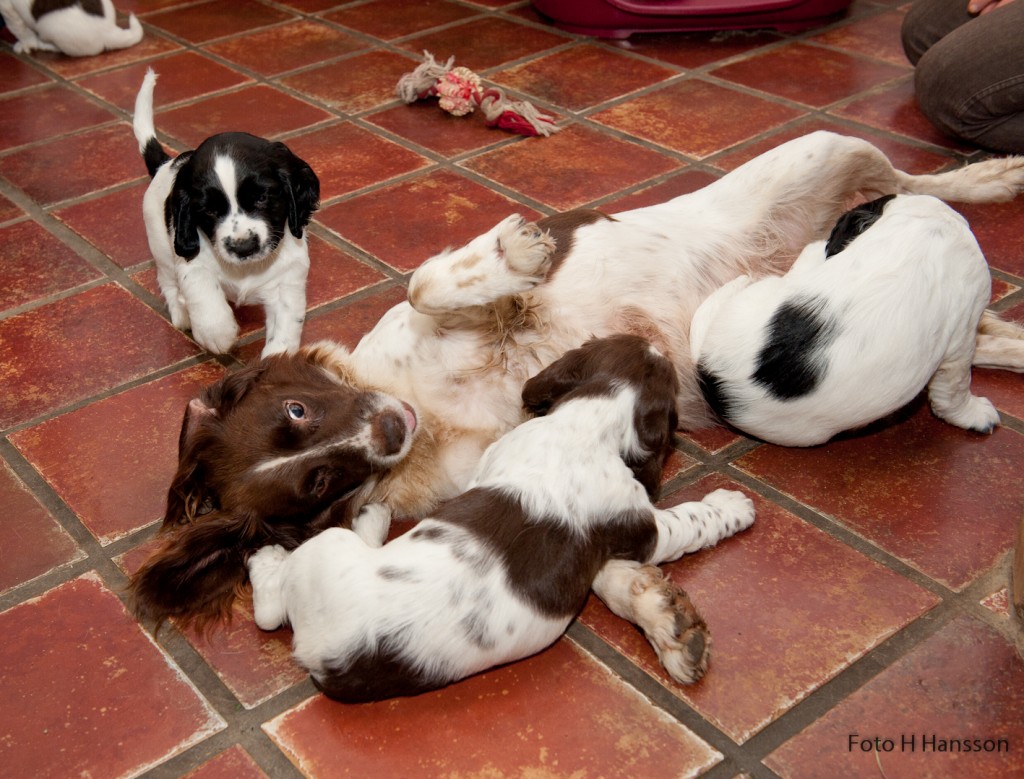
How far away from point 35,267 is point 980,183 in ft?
9.97

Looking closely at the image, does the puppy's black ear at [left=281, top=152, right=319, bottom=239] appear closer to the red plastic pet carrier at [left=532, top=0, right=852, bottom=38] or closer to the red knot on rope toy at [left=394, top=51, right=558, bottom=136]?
the red knot on rope toy at [left=394, top=51, right=558, bottom=136]

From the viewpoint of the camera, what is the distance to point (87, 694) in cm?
205

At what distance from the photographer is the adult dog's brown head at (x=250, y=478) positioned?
2.15 m

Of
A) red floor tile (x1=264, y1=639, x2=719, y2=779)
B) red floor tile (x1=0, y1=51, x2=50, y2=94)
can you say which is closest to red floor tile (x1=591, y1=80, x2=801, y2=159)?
red floor tile (x1=264, y1=639, x2=719, y2=779)

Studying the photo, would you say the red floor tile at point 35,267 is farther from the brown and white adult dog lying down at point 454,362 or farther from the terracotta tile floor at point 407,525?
the brown and white adult dog lying down at point 454,362

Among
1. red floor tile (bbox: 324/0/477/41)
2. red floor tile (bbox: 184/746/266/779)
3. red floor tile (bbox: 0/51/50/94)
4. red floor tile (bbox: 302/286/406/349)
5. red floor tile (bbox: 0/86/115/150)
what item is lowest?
red floor tile (bbox: 0/51/50/94)

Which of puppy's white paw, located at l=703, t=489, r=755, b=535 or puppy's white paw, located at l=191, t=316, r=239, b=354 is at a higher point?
puppy's white paw, located at l=703, t=489, r=755, b=535

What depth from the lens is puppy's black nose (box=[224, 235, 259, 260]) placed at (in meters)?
2.81

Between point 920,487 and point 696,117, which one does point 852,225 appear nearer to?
point 920,487

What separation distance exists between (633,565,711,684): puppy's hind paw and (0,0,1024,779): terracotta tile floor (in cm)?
4

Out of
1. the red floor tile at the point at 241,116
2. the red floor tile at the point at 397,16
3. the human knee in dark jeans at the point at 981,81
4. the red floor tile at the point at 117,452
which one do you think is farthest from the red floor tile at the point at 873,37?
the red floor tile at the point at 117,452

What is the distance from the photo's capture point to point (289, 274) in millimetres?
3016

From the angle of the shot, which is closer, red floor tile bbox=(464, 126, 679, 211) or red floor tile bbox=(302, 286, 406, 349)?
red floor tile bbox=(302, 286, 406, 349)

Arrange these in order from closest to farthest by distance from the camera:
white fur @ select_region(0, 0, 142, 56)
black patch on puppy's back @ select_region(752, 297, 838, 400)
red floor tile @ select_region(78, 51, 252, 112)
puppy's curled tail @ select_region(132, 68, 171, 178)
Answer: black patch on puppy's back @ select_region(752, 297, 838, 400) → puppy's curled tail @ select_region(132, 68, 171, 178) → red floor tile @ select_region(78, 51, 252, 112) → white fur @ select_region(0, 0, 142, 56)
